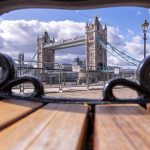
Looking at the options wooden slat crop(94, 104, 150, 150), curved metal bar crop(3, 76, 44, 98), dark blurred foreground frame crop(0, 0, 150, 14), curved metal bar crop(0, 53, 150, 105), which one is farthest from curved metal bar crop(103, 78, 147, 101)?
wooden slat crop(94, 104, 150, 150)

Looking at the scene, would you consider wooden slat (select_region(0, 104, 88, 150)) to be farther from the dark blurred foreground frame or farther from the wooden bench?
the dark blurred foreground frame

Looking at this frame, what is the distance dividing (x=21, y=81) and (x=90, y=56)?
16413mm

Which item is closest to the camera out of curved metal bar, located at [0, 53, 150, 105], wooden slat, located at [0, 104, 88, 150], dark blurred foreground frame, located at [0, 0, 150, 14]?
wooden slat, located at [0, 104, 88, 150]

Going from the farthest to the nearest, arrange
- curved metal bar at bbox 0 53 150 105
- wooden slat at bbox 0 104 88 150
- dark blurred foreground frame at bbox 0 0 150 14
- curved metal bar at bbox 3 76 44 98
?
1. dark blurred foreground frame at bbox 0 0 150 14
2. curved metal bar at bbox 3 76 44 98
3. curved metal bar at bbox 0 53 150 105
4. wooden slat at bbox 0 104 88 150

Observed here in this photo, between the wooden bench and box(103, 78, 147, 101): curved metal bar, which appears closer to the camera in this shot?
the wooden bench

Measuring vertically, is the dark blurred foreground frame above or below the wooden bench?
above

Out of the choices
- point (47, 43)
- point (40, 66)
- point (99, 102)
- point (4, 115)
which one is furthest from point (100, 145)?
point (40, 66)

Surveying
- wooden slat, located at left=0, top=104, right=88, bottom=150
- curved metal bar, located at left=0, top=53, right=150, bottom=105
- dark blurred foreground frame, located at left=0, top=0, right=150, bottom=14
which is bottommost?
wooden slat, located at left=0, top=104, right=88, bottom=150

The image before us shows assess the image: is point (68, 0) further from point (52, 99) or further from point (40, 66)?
point (40, 66)

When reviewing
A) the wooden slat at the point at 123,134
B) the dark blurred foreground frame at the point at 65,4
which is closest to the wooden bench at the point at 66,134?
the wooden slat at the point at 123,134

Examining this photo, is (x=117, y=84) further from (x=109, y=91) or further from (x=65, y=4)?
(x=65, y=4)

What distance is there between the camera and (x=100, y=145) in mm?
649

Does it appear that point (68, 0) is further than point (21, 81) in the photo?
Yes

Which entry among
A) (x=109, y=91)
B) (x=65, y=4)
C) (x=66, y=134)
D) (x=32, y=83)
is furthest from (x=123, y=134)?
(x=65, y=4)
